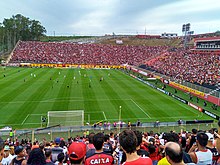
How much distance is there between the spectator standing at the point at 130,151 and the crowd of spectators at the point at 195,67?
39831mm

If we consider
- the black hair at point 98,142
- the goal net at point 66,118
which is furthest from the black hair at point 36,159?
the goal net at point 66,118

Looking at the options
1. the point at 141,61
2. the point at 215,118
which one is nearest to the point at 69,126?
the point at 215,118

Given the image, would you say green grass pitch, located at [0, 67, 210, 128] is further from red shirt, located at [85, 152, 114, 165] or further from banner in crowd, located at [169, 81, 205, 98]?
red shirt, located at [85, 152, 114, 165]

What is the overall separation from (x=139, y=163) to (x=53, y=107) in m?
28.5

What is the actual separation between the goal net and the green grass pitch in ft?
3.50

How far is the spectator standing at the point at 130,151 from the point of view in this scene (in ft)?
14.0

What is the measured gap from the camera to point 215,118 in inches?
1148

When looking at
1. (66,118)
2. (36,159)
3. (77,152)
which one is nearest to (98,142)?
(77,152)

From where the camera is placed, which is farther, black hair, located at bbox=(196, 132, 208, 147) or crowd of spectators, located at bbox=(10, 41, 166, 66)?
crowd of spectators, located at bbox=(10, 41, 166, 66)

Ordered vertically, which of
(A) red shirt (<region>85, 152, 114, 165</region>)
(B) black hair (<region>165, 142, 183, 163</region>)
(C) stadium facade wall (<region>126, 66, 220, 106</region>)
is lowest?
(C) stadium facade wall (<region>126, 66, 220, 106</region>)

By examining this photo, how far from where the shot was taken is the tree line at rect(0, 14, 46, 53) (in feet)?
422

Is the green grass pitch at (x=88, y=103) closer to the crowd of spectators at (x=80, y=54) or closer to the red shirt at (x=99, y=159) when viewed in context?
the red shirt at (x=99, y=159)

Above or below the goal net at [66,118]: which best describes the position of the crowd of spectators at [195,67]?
above

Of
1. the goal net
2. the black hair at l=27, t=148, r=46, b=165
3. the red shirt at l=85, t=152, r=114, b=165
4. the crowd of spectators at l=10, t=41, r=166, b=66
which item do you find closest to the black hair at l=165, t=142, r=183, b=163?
the red shirt at l=85, t=152, r=114, b=165
